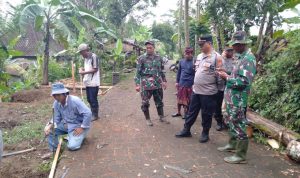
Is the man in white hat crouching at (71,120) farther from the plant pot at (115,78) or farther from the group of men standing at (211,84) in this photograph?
the plant pot at (115,78)

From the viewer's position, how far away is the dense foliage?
621 cm

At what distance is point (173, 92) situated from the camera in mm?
12602

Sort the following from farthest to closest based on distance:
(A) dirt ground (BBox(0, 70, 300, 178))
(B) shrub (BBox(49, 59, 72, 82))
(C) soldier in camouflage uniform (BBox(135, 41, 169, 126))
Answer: (B) shrub (BBox(49, 59, 72, 82)) < (C) soldier in camouflage uniform (BBox(135, 41, 169, 126)) < (A) dirt ground (BBox(0, 70, 300, 178))

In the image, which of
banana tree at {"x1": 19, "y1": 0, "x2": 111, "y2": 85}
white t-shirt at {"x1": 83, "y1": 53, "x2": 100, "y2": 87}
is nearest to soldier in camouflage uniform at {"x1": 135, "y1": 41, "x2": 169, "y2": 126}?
white t-shirt at {"x1": 83, "y1": 53, "x2": 100, "y2": 87}

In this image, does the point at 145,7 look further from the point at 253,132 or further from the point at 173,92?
the point at 253,132

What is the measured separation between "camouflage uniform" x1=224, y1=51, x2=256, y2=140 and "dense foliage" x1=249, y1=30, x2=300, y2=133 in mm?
1719

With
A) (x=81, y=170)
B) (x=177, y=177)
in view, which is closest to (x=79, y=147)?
(x=81, y=170)

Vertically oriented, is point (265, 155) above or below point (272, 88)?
below

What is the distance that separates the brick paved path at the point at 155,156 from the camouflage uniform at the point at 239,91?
62 centimetres

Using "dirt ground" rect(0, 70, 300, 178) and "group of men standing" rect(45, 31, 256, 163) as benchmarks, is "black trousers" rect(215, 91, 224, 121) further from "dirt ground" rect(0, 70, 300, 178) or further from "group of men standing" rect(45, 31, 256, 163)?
"dirt ground" rect(0, 70, 300, 178)

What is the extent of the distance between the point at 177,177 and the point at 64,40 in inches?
452

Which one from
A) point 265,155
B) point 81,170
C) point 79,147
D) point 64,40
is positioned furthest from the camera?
point 64,40

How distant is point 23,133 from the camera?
23.6ft

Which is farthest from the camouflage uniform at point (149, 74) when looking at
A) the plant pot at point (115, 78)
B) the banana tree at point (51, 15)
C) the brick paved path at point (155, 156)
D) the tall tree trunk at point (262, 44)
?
the plant pot at point (115, 78)
